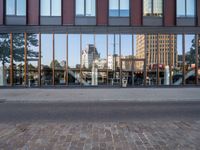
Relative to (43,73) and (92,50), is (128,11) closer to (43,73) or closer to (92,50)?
(92,50)

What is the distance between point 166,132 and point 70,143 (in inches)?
101

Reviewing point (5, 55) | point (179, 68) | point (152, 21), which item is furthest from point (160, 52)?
point (5, 55)

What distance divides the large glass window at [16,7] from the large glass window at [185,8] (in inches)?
585

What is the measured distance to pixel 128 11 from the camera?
90.0ft

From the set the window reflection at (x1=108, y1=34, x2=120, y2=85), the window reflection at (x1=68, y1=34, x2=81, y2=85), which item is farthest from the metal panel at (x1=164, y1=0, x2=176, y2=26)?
the window reflection at (x1=68, y1=34, x2=81, y2=85)

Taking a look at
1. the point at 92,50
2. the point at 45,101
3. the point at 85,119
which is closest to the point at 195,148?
the point at 85,119

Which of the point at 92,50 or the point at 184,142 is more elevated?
the point at 92,50

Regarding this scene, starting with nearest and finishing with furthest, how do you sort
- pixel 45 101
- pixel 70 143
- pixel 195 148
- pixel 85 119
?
pixel 195 148 < pixel 70 143 < pixel 85 119 < pixel 45 101

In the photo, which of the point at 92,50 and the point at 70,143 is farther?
the point at 92,50

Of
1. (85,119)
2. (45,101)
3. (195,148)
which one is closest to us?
(195,148)

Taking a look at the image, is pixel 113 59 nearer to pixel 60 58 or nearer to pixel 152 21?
pixel 60 58

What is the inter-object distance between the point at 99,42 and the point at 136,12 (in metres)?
4.65

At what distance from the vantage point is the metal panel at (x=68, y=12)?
2694cm

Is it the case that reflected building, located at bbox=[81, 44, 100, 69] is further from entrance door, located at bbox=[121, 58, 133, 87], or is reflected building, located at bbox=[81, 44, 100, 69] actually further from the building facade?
entrance door, located at bbox=[121, 58, 133, 87]
